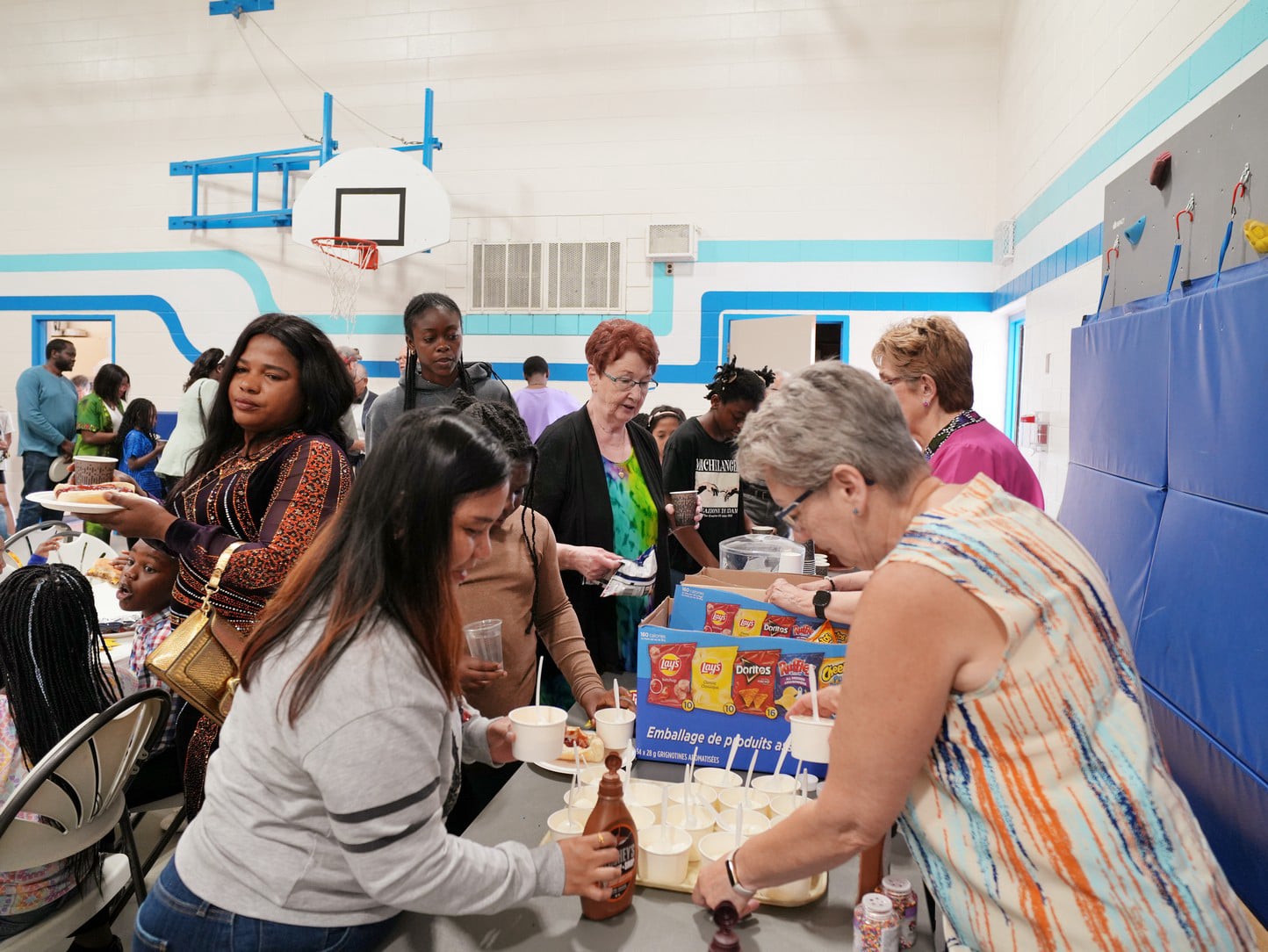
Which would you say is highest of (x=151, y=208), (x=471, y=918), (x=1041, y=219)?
(x=151, y=208)

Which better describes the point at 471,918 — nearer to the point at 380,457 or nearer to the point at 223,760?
the point at 223,760

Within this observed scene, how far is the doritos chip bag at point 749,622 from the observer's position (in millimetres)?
1921

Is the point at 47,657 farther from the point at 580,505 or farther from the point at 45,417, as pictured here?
the point at 45,417

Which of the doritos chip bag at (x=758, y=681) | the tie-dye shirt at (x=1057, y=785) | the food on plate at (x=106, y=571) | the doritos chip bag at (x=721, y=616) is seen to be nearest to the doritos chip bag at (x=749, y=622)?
the doritos chip bag at (x=721, y=616)

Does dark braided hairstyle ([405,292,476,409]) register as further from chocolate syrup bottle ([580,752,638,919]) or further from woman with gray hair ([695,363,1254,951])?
woman with gray hair ([695,363,1254,951])

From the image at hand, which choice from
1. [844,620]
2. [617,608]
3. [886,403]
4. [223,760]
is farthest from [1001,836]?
[617,608]

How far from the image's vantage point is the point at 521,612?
6.82 ft

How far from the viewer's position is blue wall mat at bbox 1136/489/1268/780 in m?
1.65

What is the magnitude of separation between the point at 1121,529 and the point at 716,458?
5.42 ft

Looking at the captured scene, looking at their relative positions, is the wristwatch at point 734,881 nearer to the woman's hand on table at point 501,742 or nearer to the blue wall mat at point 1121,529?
the woman's hand on table at point 501,742

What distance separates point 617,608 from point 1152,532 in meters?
1.45

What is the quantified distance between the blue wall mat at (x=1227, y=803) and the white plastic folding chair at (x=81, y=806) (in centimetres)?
224

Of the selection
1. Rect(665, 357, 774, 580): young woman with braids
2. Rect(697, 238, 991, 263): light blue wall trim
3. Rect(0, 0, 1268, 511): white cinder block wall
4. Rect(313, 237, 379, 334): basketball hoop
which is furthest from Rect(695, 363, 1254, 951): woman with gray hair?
Rect(313, 237, 379, 334): basketball hoop

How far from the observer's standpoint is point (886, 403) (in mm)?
1199
